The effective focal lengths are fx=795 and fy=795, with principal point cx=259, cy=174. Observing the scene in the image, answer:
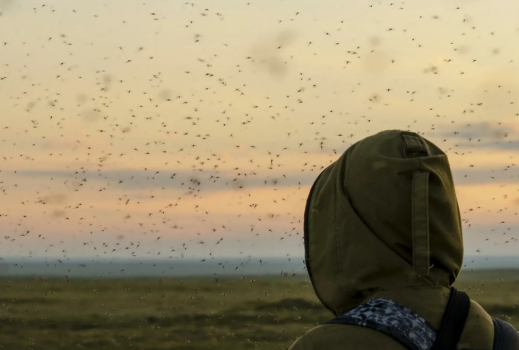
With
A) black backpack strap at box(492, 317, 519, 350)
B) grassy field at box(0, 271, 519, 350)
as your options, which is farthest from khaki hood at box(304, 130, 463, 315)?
grassy field at box(0, 271, 519, 350)

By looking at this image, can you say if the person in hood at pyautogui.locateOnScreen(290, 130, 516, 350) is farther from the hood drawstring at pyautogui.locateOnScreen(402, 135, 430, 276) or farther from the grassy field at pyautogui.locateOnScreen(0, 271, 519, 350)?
the grassy field at pyautogui.locateOnScreen(0, 271, 519, 350)

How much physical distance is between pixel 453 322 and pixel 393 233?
0.37 metres

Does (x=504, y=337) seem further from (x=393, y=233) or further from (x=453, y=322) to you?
(x=393, y=233)

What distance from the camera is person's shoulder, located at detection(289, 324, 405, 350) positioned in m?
2.56

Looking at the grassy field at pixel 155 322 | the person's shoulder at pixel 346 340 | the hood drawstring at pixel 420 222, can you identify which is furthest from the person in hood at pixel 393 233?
the grassy field at pixel 155 322

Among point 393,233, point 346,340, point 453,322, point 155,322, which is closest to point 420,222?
point 393,233

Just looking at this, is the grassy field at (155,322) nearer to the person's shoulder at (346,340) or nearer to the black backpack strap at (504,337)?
the black backpack strap at (504,337)

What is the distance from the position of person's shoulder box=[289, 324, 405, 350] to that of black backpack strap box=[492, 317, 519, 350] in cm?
48

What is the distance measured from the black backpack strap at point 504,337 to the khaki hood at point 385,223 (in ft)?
0.82

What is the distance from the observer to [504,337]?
2.91 metres

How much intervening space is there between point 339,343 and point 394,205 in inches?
21.8

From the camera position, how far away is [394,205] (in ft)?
9.29

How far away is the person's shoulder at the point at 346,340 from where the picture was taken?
256 cm

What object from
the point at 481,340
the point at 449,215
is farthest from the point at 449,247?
the point at 481,340
